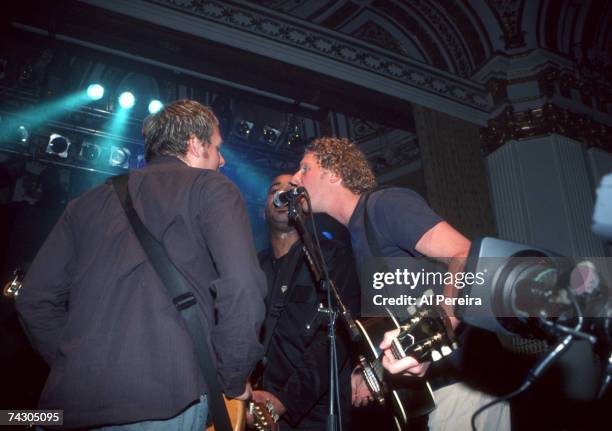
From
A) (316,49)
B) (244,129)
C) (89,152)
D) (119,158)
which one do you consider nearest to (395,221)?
(316,49)

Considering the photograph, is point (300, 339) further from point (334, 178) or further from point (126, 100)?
point (126, 100)

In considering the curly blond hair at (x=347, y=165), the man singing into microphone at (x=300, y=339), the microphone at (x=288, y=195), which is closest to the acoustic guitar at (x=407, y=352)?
the man singing into microphone at (x=300, y=339)

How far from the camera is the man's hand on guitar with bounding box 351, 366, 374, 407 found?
2766 mm

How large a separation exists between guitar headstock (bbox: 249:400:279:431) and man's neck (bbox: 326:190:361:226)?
130 cm

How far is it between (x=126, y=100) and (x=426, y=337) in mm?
6774

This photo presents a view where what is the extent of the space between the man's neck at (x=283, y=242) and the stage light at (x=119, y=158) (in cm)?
483

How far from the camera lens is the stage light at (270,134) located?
7926 mm

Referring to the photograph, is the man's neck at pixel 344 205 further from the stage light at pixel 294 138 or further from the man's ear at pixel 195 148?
the stage light at pixel 294 138

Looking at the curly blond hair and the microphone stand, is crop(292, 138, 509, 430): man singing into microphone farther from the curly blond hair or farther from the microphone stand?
the curly blond hair

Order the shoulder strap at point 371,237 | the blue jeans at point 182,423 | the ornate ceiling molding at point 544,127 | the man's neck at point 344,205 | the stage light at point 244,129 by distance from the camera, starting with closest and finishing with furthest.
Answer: the blue jeans at point 182,423, the shoulder strap at point 371,237, the man's neck at point 344,205, the ornate ceiling molding at point 544,127, the stage light at point 244,129

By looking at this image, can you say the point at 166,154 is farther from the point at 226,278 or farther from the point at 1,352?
the point at 1,352

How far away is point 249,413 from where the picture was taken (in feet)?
7.69

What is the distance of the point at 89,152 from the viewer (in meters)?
7.26

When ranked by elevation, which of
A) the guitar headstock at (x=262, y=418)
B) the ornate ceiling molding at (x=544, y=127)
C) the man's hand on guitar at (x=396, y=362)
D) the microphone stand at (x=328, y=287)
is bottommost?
the guitar headstock at (x=262, y=418)
